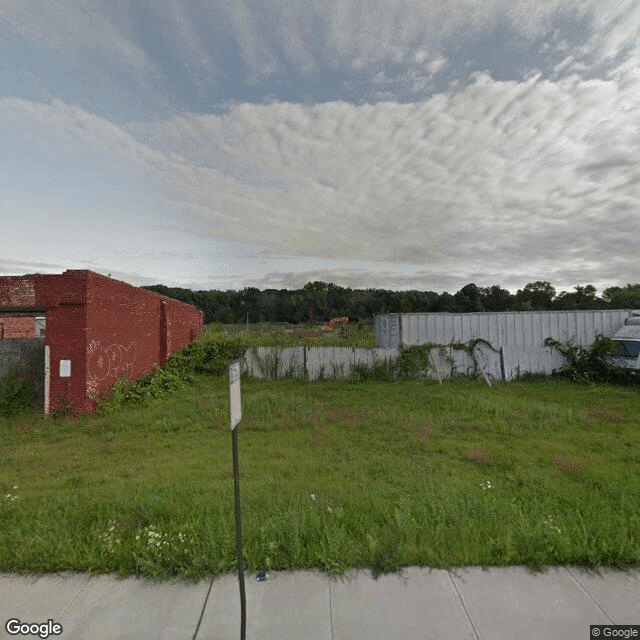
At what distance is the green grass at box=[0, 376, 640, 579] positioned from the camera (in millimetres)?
3025

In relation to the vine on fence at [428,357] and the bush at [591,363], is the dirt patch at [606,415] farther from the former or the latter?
the bush at [591,363]

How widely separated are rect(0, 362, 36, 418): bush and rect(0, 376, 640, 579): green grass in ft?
1.85

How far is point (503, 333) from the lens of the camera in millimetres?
13117

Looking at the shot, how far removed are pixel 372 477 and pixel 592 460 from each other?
366 centimetres

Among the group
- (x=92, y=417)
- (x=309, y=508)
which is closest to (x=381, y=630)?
(x=309, y=508)

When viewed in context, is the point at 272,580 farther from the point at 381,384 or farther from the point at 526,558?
the point at 381,384

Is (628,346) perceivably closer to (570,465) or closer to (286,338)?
(570,465)

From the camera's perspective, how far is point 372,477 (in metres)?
4.83

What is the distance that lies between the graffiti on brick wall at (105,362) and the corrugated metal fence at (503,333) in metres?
9.19

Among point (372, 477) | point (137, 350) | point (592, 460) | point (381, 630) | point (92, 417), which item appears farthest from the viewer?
point (137, 350)

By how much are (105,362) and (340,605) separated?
878 cm

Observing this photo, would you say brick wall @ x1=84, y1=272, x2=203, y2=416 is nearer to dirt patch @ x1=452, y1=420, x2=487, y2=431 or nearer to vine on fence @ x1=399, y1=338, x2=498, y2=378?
dirt patch @ x1=452, y1=420, x2=487, y2=431

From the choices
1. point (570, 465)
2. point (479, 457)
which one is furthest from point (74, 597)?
point (570, 465)

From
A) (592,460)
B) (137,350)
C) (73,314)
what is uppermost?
(73,314)
